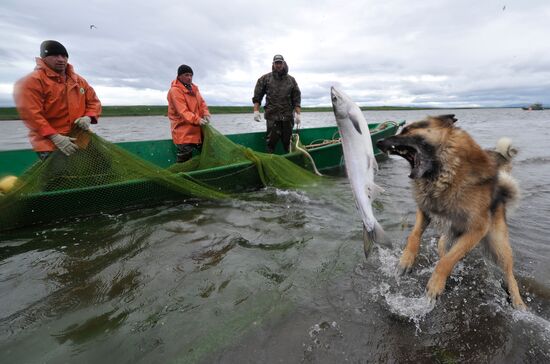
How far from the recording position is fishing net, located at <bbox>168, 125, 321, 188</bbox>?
792cm

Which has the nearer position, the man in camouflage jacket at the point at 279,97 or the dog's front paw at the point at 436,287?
the dog's front paw at the point at 436,287

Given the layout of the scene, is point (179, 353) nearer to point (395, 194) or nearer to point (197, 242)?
point (197, 242)

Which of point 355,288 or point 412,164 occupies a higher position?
point 412,164

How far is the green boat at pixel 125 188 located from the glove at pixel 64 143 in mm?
698

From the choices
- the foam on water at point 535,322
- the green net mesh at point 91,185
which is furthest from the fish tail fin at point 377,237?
the green net mesh at point 91,185

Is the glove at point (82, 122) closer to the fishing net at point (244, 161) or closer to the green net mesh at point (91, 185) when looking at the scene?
the green net mesh at point (91, 185)

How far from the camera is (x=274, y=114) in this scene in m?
9.79

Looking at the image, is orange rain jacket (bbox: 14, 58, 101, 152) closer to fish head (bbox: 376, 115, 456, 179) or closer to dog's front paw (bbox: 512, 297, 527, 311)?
fish head (bbox: 376, 115, 456, 179)

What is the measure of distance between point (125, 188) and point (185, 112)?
2.36 metres

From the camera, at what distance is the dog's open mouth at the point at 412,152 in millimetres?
3277

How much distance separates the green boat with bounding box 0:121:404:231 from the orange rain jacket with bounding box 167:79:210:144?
1.34 m

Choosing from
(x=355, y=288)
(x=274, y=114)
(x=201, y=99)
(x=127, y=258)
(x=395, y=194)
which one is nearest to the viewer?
(x=355, y=288)

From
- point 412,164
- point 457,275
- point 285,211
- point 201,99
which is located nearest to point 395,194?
point 285,211

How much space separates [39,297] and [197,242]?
2028 millimetres
